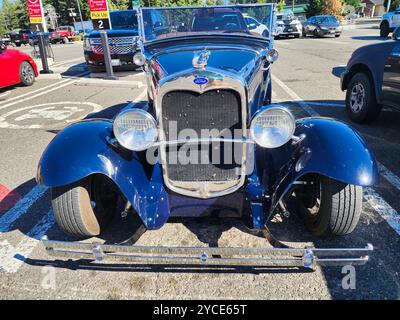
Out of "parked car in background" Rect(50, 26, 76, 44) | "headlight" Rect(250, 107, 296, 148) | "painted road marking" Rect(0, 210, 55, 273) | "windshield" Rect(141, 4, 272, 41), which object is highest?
"windshield" Rect(141, 4, 272, 41)

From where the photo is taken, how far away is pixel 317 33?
75.8 ft

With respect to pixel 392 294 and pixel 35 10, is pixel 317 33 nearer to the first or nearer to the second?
pixel 35 10

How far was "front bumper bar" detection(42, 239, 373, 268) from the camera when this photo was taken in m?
2.08

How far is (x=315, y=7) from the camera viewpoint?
40875 mm

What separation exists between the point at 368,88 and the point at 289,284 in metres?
4.03

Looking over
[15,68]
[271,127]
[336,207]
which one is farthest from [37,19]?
[336,207]

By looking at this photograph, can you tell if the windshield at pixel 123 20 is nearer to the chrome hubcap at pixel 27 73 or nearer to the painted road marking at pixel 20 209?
the chrome hubcap at pixel 27 73

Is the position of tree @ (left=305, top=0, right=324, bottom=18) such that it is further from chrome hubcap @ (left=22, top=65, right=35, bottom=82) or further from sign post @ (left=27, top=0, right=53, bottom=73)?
chrome hubcap @ (left=22, top=65, right=35, bottom=82)

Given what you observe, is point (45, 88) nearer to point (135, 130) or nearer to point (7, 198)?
point (7, 198)

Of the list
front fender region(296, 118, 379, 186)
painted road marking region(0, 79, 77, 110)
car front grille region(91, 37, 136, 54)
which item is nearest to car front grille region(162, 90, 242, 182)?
front fender region(296, 118, 379, 186)

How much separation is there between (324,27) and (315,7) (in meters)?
21.8

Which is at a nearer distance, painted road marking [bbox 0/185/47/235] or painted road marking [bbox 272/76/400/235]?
painted road marking [bbox 272/76/400/235]

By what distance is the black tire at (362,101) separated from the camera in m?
5.19

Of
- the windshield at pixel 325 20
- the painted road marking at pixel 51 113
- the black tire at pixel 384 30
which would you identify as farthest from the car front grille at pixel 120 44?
the windshield at pixel 325 20
